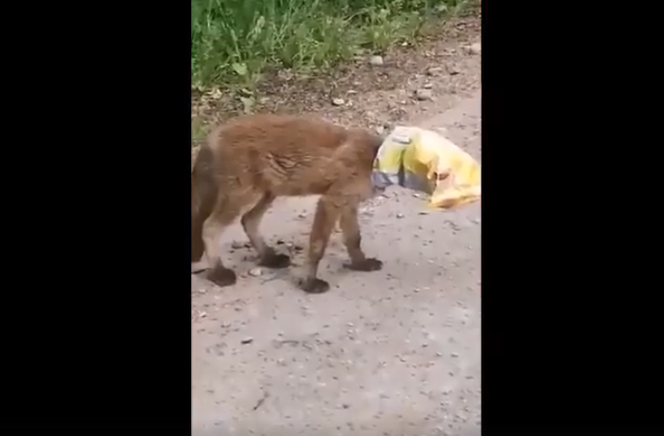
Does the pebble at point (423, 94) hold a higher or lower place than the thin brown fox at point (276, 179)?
higher

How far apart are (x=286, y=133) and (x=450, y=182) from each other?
0.99ft

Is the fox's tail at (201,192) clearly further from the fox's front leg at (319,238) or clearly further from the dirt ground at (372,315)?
the fox's front leg at (319,238)

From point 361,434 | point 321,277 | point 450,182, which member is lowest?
point 361,434

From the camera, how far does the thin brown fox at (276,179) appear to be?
2328 mm

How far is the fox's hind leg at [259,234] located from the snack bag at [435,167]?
229mm

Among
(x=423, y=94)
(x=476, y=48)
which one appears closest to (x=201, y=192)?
(x=423, y=94)

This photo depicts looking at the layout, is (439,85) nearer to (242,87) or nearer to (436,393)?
(242,87)

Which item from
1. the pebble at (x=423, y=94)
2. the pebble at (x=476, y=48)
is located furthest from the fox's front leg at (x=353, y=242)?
the pebble at (x=476, y=48)

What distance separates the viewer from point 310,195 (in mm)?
2357

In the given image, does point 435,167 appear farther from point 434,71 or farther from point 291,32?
point 291,32

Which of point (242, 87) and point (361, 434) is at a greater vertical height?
point (242, 87)

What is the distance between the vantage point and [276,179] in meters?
2.34
